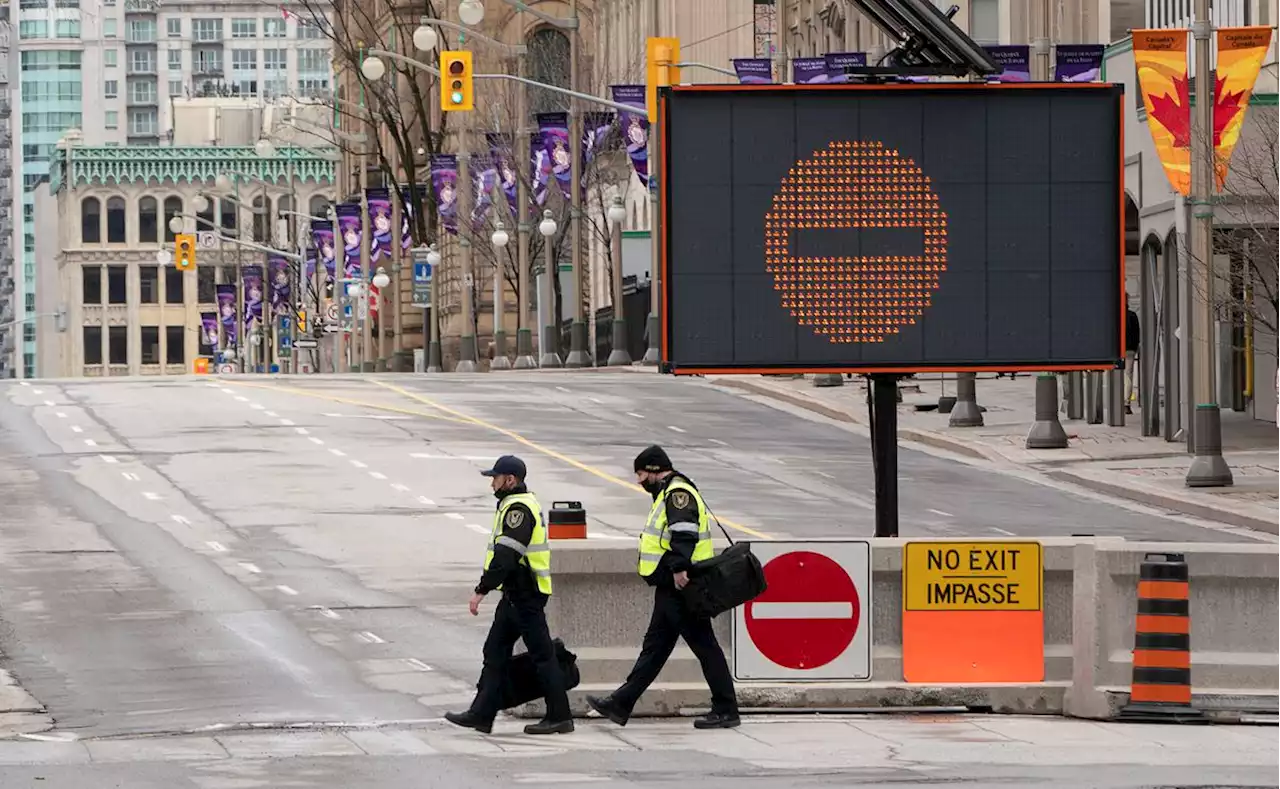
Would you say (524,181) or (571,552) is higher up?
(524,181)

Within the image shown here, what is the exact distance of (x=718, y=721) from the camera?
15.8 m

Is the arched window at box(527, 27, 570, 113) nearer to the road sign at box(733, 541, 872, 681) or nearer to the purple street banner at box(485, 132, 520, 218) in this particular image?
the purple street banner at box(485, 132, 520, 218)

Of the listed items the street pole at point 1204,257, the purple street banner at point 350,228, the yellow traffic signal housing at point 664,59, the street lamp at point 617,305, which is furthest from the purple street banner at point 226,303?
the street pole at point 1204,257

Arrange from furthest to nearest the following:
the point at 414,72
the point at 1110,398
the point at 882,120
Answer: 1. the point at 414,72
2. the point at 1110,398
3. the point at 882,120

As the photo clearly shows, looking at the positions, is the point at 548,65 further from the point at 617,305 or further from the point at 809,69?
the point at 809,69

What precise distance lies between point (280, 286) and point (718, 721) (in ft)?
364

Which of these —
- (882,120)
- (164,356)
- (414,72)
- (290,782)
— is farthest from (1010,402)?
(164,356)

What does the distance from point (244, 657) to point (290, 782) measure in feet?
21.6

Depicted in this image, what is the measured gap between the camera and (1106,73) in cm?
4378

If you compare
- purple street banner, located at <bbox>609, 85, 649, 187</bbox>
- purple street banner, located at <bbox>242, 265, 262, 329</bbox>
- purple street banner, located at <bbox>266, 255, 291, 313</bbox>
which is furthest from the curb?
purple street banner, located at <bbox>242, 265, 262, 329</bbox>

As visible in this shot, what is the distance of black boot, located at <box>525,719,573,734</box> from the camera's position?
15.7 metres

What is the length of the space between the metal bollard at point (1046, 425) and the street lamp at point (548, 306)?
3258 centimetres

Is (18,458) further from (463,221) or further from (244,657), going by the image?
(463,221)

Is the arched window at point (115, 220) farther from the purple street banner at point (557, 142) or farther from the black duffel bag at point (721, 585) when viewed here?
the black duffel bag at point (721, 585)
